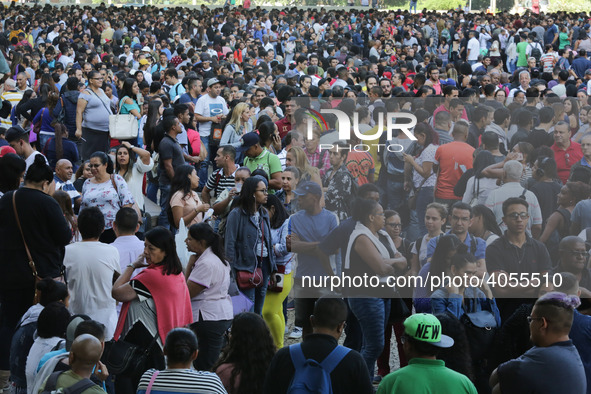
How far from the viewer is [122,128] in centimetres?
1055

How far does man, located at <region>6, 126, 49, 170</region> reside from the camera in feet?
25.1

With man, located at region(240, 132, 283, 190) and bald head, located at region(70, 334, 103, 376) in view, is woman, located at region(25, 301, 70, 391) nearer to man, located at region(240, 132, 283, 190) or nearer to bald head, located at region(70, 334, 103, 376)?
bald head, located at region(70, 334, 103, 376)

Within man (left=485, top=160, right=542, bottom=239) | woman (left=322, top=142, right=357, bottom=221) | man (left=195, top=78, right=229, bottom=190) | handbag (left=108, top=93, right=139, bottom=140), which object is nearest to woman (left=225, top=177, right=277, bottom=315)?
woman (left=322, top=142, right=357, bottom=221)

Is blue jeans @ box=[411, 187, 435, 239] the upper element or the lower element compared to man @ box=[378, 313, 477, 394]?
upper

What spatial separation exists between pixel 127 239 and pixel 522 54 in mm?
17220

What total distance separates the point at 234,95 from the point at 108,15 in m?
17.6

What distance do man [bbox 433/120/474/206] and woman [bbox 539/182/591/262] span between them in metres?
0.73

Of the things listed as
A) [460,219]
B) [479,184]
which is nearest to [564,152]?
[479,184]

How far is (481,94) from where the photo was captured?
13.7 metres

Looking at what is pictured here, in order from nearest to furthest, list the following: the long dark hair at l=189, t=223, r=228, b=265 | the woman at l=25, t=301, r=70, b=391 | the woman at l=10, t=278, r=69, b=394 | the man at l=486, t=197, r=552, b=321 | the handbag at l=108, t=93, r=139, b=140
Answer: the woman at l=25, t=301, r=70, b=391 < the woman at l=10, t=278, r=69, b=394 < the long dark hair at l=189, t=223, r=228, b=265 < the man at l=486, t=197, r=552, b=321 < the handbag at l=108, t=93, r=139, b=140

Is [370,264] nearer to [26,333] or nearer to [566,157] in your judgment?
[26,333]

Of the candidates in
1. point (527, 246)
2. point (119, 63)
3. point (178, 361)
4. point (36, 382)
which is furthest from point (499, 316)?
point (119, 63)

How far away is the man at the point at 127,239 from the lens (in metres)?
5.86

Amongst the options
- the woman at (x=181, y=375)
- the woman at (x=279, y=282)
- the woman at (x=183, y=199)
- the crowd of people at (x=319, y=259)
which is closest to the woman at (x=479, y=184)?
the crowd of people at (x=319, y=259)
